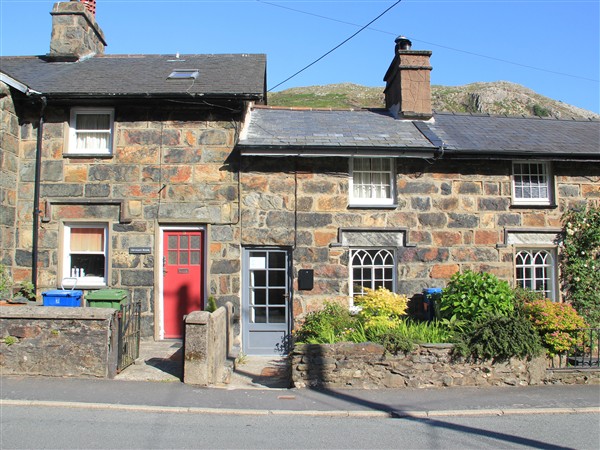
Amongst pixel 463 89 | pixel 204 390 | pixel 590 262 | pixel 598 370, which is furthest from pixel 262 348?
pixel 463 89

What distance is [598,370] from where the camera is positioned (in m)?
8.48

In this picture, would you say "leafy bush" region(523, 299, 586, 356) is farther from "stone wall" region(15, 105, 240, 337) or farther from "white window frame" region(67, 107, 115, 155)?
"white window frame" region(67, 107, 115, 155)

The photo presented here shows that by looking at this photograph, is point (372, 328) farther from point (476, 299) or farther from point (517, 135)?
point (517, 135)

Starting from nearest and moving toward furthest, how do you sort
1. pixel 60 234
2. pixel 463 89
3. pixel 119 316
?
pixel 119 316 < pixel 60 234 < pixel 463 89

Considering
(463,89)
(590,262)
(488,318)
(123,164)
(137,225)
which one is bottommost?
(488,318)

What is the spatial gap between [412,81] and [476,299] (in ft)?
21.1

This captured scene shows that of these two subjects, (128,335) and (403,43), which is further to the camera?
(403,43)

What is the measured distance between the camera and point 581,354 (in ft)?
29.7

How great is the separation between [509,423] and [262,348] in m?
5.54

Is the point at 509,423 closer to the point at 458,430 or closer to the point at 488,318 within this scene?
the point at 458,430

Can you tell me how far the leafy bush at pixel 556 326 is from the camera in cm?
847

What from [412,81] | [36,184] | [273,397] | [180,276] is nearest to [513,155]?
[412,81]

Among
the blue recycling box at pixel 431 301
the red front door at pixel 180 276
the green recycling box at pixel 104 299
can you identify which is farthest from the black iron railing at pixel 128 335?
the blue recycling box at pixel 431 301

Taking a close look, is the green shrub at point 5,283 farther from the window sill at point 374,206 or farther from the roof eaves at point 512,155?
the roof eaves at point 512,155
